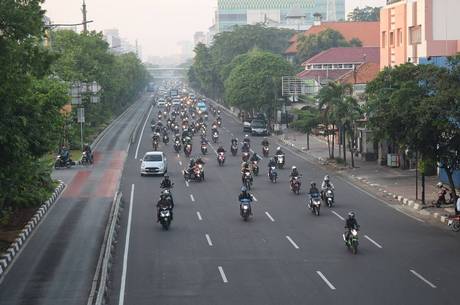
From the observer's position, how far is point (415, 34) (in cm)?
5428

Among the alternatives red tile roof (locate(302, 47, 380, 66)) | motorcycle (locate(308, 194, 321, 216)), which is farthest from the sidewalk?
red tile roof (locate(302, 47, 380, 66))

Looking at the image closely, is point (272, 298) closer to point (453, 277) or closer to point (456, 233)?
point (453, 277)

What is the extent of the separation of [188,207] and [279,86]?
5173cm

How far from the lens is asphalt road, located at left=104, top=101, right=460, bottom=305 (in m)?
20.5

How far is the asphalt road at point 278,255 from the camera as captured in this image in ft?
67.2

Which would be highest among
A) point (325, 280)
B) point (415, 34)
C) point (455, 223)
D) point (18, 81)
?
point (415, 34)

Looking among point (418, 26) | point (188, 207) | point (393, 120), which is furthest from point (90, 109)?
point (393, 120)

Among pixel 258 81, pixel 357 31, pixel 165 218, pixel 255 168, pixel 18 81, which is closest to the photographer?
pixel 18 81

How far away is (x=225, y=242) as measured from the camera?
90.6 feet

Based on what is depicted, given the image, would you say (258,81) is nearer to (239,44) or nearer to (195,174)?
(195,174)

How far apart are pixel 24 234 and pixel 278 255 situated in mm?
9490

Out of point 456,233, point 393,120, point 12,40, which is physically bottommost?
point 456,233

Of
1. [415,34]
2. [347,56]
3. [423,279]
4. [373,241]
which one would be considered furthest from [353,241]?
[347,56]

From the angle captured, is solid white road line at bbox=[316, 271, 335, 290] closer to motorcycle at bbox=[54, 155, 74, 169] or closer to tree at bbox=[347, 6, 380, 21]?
→ motorcycle at bbox=[54, 155, 74, 169]
